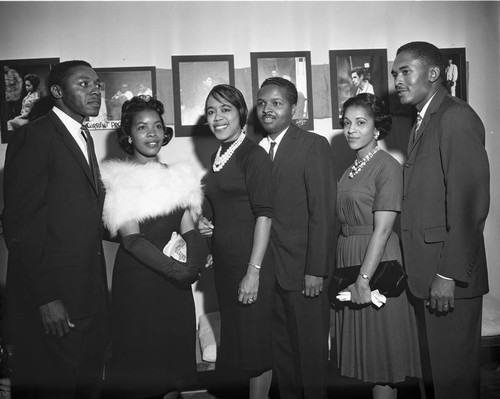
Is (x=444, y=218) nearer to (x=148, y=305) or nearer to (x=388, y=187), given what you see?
(x=388, y=187)

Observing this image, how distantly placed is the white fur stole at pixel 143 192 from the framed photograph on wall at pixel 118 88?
35.0 inches

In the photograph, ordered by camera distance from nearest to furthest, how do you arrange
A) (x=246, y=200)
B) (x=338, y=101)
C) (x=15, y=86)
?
1. (x=246, y=200)
2. (x=15, y=86)
3. (x=338, y=101)

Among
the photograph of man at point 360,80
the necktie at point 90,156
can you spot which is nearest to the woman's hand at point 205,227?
the necktie at point 90,156

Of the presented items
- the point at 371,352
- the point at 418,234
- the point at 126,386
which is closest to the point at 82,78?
the point at 126,386

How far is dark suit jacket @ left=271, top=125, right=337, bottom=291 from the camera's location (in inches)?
95.3

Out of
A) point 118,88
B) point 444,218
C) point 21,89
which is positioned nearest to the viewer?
point 444,218

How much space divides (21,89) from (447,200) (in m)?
2.60

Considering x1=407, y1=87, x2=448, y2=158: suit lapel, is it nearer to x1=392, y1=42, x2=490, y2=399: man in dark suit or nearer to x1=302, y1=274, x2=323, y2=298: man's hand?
x1=392, y1=42, x2=490, y2=399: man in dark suit

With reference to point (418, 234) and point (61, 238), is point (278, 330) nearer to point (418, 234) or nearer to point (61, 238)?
point (418, 234)

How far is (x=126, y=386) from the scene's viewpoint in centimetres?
225

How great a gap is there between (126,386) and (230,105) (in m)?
1.47

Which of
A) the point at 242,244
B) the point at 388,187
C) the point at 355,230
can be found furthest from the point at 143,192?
the point at 388,187

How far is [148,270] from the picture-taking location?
2271 millimetres

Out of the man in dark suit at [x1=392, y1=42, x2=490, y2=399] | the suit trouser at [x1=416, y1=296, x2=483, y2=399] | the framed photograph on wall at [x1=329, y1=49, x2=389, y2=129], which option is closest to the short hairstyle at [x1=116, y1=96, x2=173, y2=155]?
the man in dark suit at [x1=392, y1=42, x2=490, y2=399]
